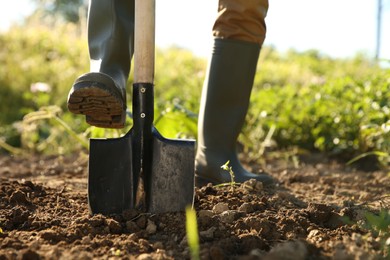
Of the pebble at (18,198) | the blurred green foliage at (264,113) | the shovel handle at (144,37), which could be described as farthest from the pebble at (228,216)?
the blurred green foliage at (264,113)

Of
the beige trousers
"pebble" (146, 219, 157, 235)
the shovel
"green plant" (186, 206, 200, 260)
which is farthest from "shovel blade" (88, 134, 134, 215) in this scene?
the beige trousers

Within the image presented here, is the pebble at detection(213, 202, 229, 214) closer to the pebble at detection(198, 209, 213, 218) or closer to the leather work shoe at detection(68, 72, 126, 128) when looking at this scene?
the pebble at detection(198, 209, 213, 218)

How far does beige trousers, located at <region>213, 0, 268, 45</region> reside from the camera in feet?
8.57

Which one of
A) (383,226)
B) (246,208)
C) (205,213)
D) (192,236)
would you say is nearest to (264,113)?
(246,208)

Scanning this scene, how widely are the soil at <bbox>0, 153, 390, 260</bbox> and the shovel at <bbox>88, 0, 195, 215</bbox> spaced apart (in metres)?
0.07

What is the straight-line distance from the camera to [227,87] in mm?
2715

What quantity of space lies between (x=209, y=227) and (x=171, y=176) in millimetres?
273

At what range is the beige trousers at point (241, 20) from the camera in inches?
103

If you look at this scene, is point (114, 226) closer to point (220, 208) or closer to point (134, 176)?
point (134, 176)

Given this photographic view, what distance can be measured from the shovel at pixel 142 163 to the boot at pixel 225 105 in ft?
1.91

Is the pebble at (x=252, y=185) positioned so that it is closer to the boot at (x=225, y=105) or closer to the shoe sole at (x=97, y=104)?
the boot at (x=225, y=105)

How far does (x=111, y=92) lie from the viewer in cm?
203

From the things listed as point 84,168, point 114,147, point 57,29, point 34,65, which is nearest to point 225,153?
point 114,147

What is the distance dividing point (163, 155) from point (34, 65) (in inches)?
224
